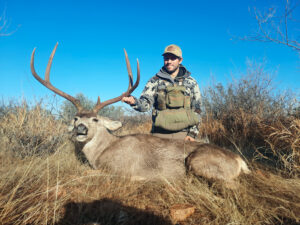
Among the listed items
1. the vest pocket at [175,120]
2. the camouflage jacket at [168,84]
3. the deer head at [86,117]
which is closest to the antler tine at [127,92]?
the deer head at [86,117]

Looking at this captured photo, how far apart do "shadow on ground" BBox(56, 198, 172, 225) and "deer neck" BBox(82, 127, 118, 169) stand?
1.64 m

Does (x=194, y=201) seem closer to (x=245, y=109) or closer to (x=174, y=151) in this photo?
(x=174, y=151)

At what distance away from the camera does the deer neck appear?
3836 mm

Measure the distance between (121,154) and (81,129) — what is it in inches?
34.4

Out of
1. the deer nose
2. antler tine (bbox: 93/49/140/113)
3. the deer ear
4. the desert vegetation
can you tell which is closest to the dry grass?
the desert vegetation

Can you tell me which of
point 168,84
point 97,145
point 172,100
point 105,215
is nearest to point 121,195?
point 105,215

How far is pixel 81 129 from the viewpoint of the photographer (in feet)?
12.1

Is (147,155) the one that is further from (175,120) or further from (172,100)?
(172,100)

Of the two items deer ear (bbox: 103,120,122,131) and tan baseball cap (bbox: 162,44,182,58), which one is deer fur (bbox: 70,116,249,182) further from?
tan baseball cap (bbox: 162,44,182,58)

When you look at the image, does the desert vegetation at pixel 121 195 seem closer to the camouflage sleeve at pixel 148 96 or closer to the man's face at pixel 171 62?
the camouflage sleeve at pixel 148 96

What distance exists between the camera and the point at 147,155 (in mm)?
3545

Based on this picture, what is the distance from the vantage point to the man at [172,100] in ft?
16.3

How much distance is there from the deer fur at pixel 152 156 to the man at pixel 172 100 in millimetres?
1070

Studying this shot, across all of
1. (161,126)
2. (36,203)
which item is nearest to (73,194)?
(36,203)
